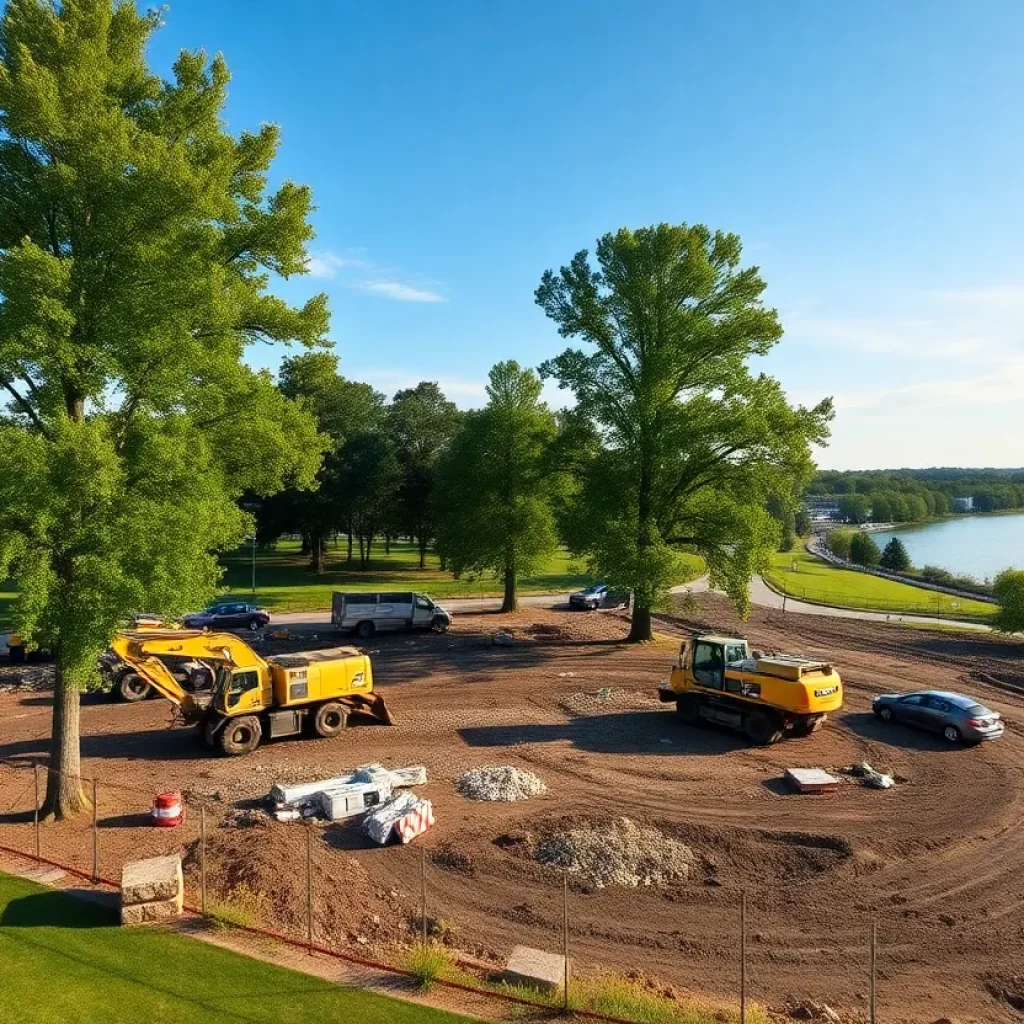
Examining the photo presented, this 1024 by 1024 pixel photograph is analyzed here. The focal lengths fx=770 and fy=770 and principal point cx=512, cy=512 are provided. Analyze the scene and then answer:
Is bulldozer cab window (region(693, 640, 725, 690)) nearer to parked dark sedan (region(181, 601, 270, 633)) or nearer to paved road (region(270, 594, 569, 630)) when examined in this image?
paved road (region(270, 594, 569, 630))

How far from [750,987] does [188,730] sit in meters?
17.9

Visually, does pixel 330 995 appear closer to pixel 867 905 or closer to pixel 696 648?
pixel 867 905

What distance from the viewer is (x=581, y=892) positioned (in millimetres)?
13594

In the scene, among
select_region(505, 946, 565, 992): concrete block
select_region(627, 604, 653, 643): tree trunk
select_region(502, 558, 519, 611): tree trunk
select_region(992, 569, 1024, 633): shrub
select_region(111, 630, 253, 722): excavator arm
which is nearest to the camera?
select_region(505, 946, 565, 992): concrete block

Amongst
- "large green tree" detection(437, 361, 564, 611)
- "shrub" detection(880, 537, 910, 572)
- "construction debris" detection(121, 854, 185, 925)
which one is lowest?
"construction debris" detection(121, 854, 185, 925)

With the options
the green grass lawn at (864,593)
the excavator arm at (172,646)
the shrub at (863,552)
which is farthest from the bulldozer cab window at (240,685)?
the shrub at (863,552)

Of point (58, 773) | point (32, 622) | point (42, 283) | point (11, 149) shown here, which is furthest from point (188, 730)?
point (11, 149)

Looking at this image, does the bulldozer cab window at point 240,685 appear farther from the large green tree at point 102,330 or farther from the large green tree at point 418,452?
the large green tree at point 418,452

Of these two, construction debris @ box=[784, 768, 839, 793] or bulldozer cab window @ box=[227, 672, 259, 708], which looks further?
bulldozer cab window @ box=[227, 672, 259, 708]

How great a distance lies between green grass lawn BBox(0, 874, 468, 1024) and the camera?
9348 millimetres

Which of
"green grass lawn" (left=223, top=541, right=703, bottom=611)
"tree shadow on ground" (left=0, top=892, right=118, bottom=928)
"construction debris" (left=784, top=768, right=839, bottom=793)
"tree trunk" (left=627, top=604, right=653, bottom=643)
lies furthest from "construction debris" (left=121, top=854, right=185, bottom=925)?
"green grass lawn" (left=223, top=541, right=703, bottom=611)

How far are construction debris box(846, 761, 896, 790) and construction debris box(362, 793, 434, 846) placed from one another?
1067cm

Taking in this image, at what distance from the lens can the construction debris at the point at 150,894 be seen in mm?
11555

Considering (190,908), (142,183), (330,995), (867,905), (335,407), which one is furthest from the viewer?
(335,407)
